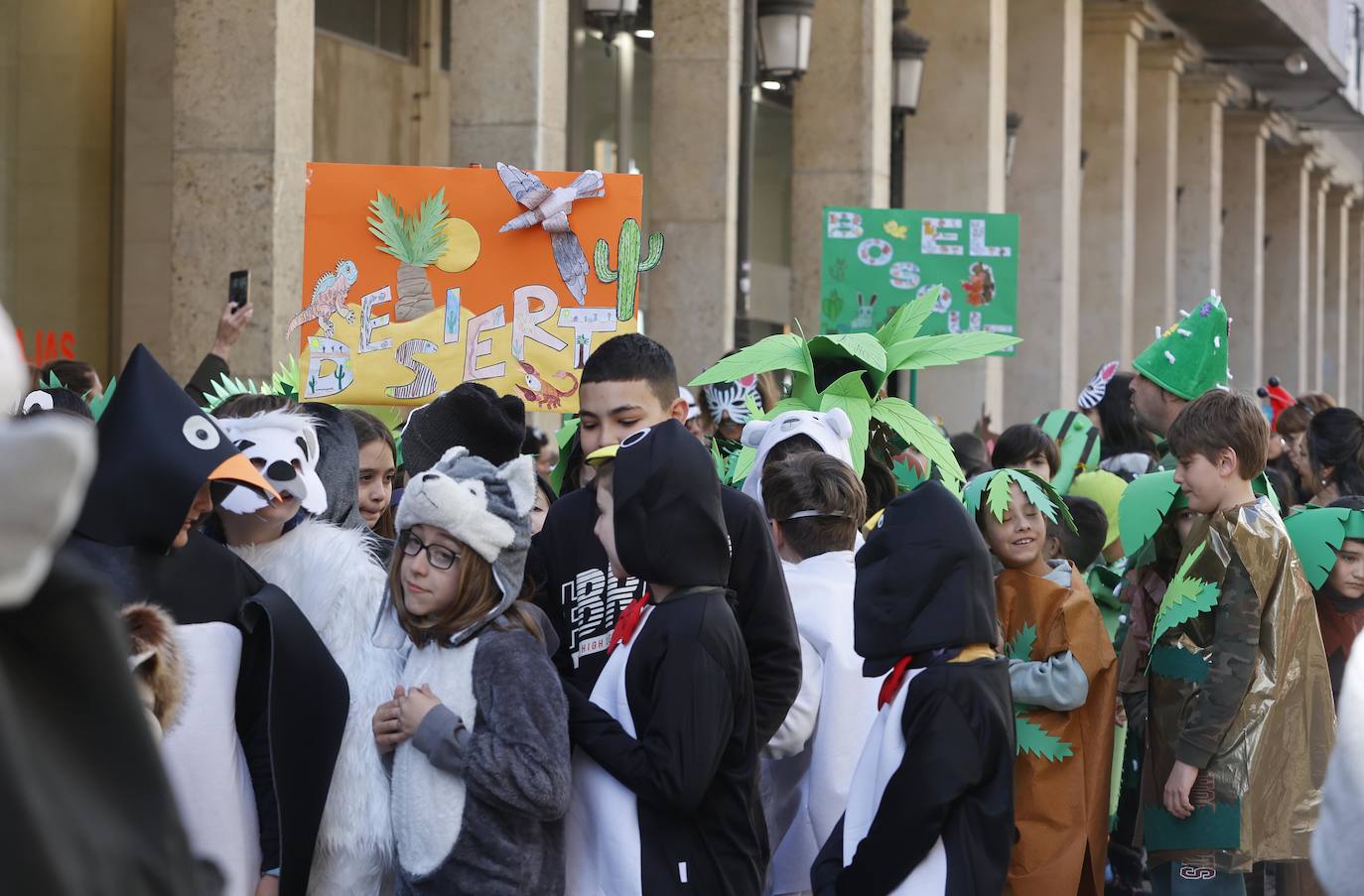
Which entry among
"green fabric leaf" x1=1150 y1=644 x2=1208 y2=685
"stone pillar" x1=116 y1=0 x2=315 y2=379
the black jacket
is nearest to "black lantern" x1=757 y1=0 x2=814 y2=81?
"stone pillar" x1=116 y1=0 x2=315 y2=379

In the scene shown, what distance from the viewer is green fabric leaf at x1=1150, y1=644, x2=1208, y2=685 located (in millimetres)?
5148

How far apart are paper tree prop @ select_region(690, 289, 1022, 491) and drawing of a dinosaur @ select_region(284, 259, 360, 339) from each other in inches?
51.4

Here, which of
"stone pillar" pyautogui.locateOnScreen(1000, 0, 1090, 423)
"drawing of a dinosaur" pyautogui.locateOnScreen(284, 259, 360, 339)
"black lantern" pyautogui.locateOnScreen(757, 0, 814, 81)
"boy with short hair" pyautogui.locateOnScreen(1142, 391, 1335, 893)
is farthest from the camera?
"stone pillar" pyautogui.locateOnScreen(1000, 0, 1090, 423)

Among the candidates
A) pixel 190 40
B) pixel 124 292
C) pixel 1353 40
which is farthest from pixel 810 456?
pixel 1353 40

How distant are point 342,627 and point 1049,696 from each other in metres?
2.04

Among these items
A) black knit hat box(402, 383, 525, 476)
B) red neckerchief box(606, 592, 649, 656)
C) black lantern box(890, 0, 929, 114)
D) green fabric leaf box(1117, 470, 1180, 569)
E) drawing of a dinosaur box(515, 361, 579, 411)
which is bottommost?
red neckerchief box(606, 592, 649, 656)

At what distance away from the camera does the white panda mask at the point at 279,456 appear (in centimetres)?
384

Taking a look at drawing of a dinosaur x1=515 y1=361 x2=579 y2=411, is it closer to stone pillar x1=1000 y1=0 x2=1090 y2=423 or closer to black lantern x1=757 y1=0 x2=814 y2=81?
black lantern x1=757 y1=0 x2=814 y2=81

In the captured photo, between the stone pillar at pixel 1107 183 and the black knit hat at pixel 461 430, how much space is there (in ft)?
62.7

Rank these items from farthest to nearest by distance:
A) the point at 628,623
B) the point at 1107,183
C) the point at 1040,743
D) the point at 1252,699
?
the point at 1107,183 < the point at 1252,699 < the point at 1040,743 < the point at 628,623

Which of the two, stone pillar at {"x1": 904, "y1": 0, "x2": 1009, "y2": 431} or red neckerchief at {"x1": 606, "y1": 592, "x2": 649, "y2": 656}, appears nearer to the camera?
red neckerchief at {"x1": 606, "y1": 592, "x2": 649, "y2": 656}

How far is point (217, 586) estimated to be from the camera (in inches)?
136

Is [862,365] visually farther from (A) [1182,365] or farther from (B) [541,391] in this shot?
(A) [1182,365]

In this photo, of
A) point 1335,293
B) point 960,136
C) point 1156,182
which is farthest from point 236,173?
point 1335,293
